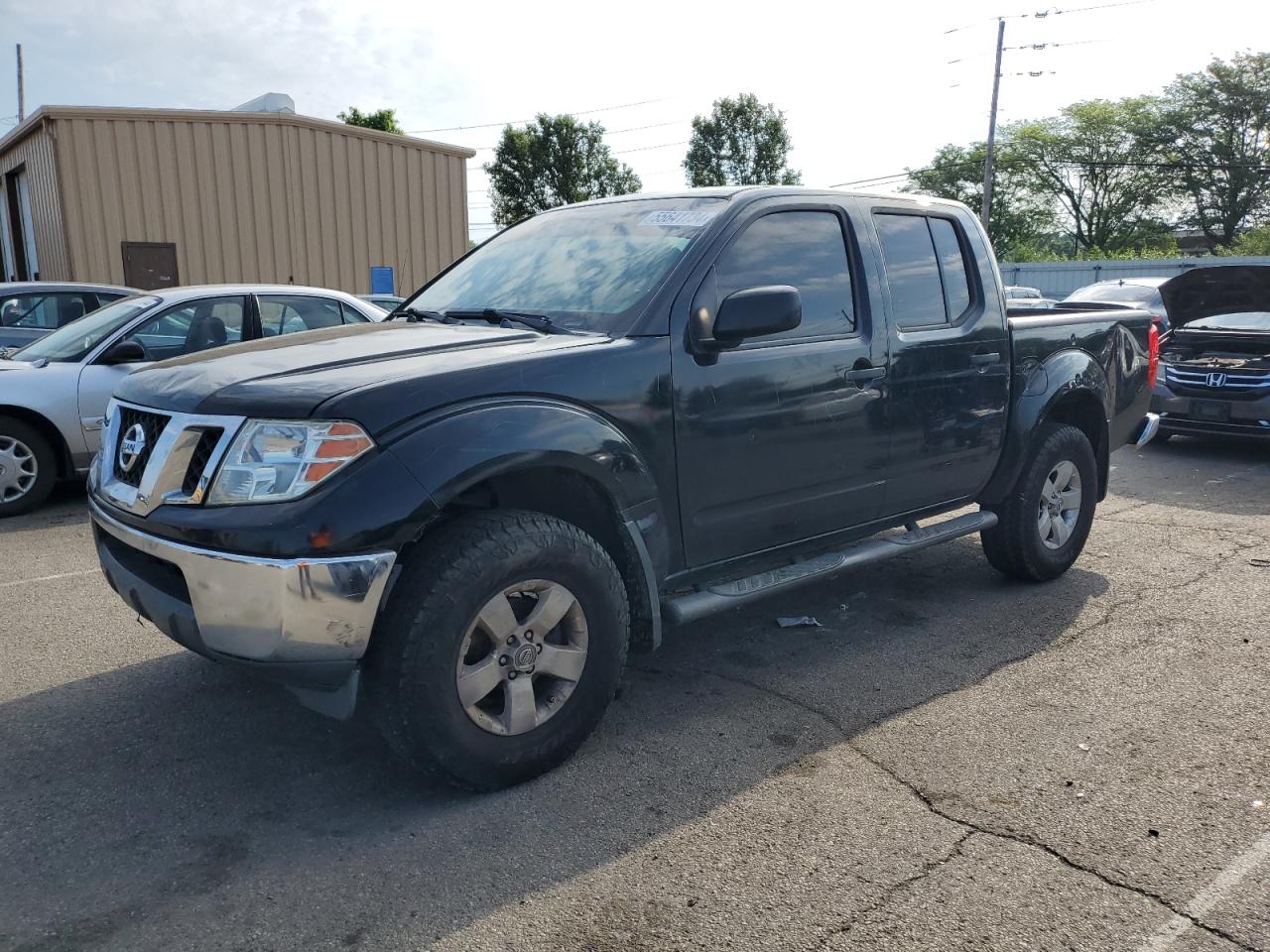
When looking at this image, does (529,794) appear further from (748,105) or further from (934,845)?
(748,105)

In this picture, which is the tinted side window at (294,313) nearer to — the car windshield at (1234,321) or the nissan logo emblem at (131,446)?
the nissan logo emblem at (131,446)

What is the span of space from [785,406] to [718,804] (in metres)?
1.47

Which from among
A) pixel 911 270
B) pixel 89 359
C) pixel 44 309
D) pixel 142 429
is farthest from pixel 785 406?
pixel 44 309

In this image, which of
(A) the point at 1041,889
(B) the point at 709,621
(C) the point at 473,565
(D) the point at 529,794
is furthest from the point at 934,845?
(B) the point at 709,621

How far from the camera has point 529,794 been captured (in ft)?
9.95

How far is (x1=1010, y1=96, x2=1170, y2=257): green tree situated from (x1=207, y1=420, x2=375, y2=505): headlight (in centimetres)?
6653

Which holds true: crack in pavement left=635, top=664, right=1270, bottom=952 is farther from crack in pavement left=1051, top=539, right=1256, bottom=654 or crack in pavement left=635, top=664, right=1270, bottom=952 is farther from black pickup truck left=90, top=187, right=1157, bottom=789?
crack in pavement left=1051, top=539, right=1256, bottom=654

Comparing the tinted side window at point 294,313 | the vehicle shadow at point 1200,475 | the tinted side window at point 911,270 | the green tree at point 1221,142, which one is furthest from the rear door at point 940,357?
the green tree at point 1221,142

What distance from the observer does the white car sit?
6.80 metres

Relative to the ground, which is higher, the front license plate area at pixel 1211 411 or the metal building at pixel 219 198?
the metal building at pixel 219 198

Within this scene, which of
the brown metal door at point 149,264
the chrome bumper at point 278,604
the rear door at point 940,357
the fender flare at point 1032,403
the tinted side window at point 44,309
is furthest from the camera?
the brown metal door at point 149,264

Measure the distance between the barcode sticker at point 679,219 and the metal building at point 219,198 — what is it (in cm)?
1582

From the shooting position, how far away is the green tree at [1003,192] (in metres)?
68.1

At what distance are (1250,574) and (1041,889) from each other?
369cm
